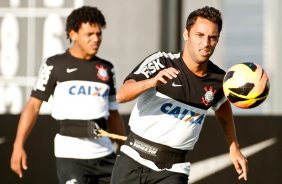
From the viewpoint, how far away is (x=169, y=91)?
18.2 ft

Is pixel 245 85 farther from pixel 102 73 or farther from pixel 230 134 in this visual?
pixel 102 73

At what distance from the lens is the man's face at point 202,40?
546 cm

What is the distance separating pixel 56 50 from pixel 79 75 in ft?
8.17

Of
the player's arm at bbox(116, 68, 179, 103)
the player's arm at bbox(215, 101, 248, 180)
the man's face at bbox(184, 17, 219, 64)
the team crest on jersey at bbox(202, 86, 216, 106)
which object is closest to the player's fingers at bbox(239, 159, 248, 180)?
the player's arm at bbox(215, 101, 248, 180)

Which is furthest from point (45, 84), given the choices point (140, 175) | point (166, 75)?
point (166, 75)

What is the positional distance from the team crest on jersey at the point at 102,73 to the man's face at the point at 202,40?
1.69 meters

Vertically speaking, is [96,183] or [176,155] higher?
[176,155]

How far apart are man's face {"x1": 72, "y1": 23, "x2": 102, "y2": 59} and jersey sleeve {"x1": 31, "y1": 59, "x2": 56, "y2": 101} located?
347mm

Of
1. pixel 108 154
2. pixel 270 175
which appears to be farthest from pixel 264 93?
pixel 270 175

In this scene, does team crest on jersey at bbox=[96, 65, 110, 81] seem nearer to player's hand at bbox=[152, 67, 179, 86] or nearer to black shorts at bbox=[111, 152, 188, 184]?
black shorts at bbox=[111, 152, 188, 184]

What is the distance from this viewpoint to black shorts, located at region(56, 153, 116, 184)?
6.74 meters

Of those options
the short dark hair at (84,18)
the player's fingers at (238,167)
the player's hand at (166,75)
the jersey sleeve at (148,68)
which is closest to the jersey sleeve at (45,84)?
the short dark hair at (84,18)

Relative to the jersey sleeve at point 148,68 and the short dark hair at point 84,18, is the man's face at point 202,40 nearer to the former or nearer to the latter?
the jersey sleeve at point 148,68

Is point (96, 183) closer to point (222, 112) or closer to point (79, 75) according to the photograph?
point (79, 75)
